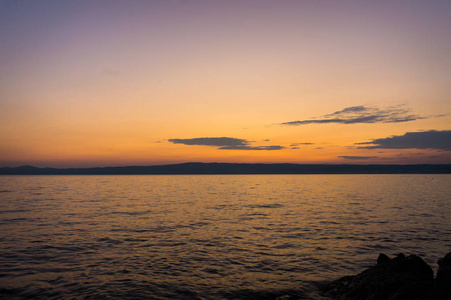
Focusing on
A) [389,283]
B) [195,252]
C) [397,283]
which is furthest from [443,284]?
[195,252]

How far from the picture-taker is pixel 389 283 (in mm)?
11398

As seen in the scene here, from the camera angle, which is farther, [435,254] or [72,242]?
[72,242]

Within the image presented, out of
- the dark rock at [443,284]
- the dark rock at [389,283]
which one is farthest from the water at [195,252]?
the dark rock at [443,284]

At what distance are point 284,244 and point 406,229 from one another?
14.7 meters

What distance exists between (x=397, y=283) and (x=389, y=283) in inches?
11.8

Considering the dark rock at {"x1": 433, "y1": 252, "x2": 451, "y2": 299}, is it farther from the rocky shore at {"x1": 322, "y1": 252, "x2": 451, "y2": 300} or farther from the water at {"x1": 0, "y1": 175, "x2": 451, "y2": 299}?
the water at {"x1": 0, "y1": 175, "x2": 451, "y2": 299}

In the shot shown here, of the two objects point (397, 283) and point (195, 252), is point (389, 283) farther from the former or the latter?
point (195, 252)

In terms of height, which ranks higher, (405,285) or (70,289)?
(405,285)

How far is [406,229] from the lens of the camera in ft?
94.7

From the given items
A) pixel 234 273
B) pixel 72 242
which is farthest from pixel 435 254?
pixel 72 242

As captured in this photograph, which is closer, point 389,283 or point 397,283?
point 397,283

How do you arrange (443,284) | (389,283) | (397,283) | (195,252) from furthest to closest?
1. (195,252)
2. (389,283)
3. (397,283)
4. (443,284)

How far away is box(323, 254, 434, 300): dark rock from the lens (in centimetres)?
1029

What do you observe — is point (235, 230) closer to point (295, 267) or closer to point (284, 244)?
point (284, 244)
